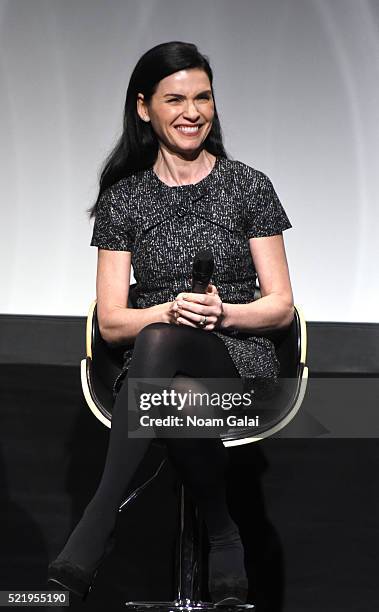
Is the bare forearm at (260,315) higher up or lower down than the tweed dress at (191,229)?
lower down

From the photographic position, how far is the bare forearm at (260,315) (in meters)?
2.16

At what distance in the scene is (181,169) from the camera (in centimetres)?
239

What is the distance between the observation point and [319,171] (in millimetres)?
5371

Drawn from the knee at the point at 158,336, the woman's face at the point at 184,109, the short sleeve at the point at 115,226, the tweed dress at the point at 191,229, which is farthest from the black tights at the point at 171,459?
the woman's face at the point at 184,109

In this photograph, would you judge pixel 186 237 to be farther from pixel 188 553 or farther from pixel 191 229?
pixel 188 553

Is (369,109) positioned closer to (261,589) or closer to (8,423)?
(8,423)

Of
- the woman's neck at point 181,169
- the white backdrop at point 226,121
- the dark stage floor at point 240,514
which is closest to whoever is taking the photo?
the woman's neck at point 181,169

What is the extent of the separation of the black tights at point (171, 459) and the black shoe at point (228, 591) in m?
0.02

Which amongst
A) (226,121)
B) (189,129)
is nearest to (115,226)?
(189,129)

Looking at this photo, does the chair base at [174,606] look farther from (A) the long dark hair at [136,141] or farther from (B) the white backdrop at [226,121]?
(B) the white backdrop at [226,121]

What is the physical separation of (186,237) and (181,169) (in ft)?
0.57

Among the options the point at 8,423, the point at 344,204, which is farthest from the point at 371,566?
the point at 344,204

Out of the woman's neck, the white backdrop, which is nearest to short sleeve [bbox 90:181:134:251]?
the woman's neck

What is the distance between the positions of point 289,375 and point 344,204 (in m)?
3.17
